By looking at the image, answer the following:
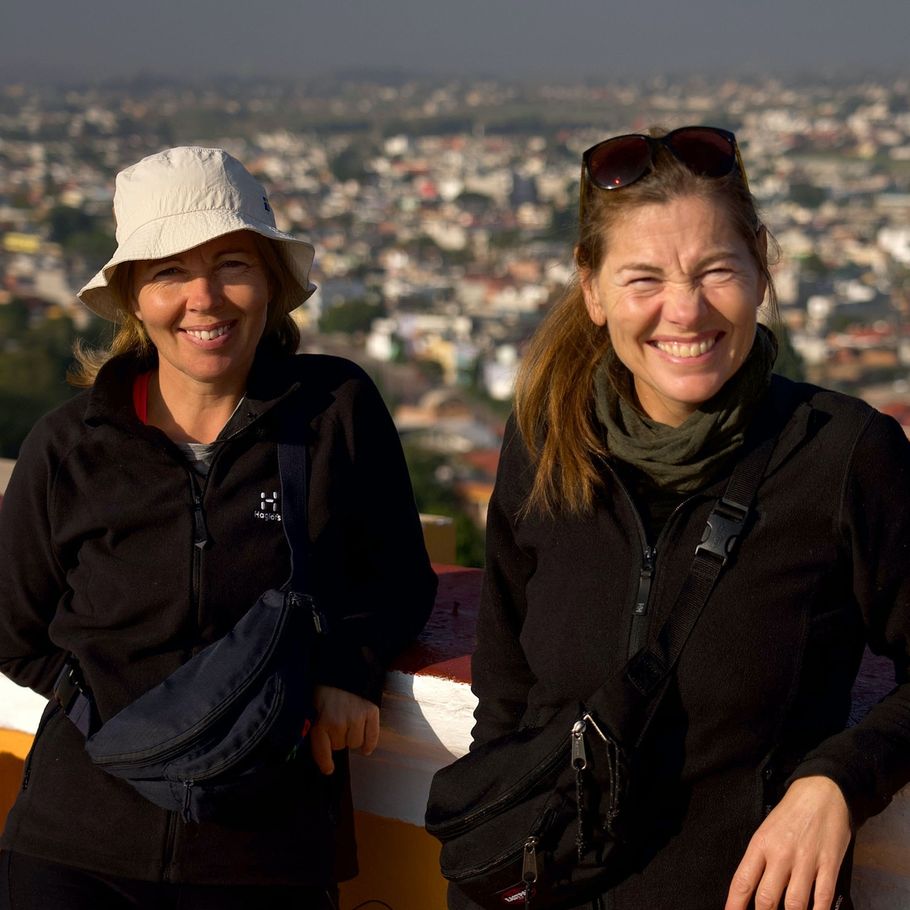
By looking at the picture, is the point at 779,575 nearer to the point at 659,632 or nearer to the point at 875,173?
the point at 659,632

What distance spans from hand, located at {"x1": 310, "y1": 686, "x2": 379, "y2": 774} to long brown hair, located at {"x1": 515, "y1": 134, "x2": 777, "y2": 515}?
0.29 metres

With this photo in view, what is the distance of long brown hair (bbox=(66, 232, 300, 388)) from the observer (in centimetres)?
143

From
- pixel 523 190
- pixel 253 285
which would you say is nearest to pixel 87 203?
pixel 523 190

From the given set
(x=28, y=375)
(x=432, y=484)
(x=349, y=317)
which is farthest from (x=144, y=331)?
(x=349, y=317)

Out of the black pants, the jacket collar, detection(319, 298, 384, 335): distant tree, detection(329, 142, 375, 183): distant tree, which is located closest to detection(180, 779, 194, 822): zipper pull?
the black pants

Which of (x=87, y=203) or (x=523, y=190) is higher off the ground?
(x=523, y=190)

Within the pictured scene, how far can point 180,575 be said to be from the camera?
1.31 metres

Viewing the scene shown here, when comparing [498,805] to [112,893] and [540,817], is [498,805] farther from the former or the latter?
[112,893]

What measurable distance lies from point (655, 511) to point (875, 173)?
72.5m

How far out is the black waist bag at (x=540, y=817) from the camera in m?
1.03

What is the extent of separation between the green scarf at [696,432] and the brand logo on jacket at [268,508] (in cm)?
36

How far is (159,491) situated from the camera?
134 centimetres

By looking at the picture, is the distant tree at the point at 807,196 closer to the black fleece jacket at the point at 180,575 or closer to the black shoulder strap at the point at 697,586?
the black fleece jacket at the point at 180,575

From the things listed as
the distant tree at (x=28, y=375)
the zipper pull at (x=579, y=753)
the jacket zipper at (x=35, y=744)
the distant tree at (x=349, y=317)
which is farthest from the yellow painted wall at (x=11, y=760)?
the distant tree at (x=349, y=317)
